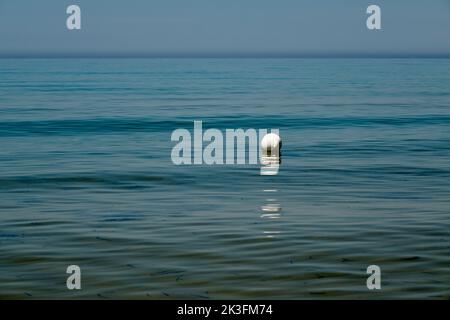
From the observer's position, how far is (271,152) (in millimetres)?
21688

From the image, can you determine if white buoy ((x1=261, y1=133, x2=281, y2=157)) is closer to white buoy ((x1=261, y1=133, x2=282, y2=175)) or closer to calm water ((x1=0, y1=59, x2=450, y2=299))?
white buoy ((x1=261, y1=133, x2=282, y2=175))

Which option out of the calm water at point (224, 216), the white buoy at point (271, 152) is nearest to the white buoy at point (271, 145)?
the white buoy at point (271, 152)

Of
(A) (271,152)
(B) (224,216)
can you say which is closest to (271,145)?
(A) (271,152)

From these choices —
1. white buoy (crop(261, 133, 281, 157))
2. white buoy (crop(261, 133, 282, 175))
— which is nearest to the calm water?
white buoy (crop(261, 133, 282, 175))

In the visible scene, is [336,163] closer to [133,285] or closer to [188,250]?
[188,250]

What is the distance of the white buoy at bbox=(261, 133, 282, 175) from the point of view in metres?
20.1

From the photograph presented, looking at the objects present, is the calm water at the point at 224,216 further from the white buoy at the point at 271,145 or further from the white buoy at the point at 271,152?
the white buoy at the point at 271,145

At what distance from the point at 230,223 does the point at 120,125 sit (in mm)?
21016

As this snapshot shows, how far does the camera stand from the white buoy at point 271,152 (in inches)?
793

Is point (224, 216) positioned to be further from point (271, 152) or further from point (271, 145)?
point (271, 152)

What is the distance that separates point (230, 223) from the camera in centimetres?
1270

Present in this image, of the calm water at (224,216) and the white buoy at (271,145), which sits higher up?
the white buoy at (271,145)

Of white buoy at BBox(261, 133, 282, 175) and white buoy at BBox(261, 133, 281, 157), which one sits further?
white buoy at BBox(261, 133, 281, 157)
